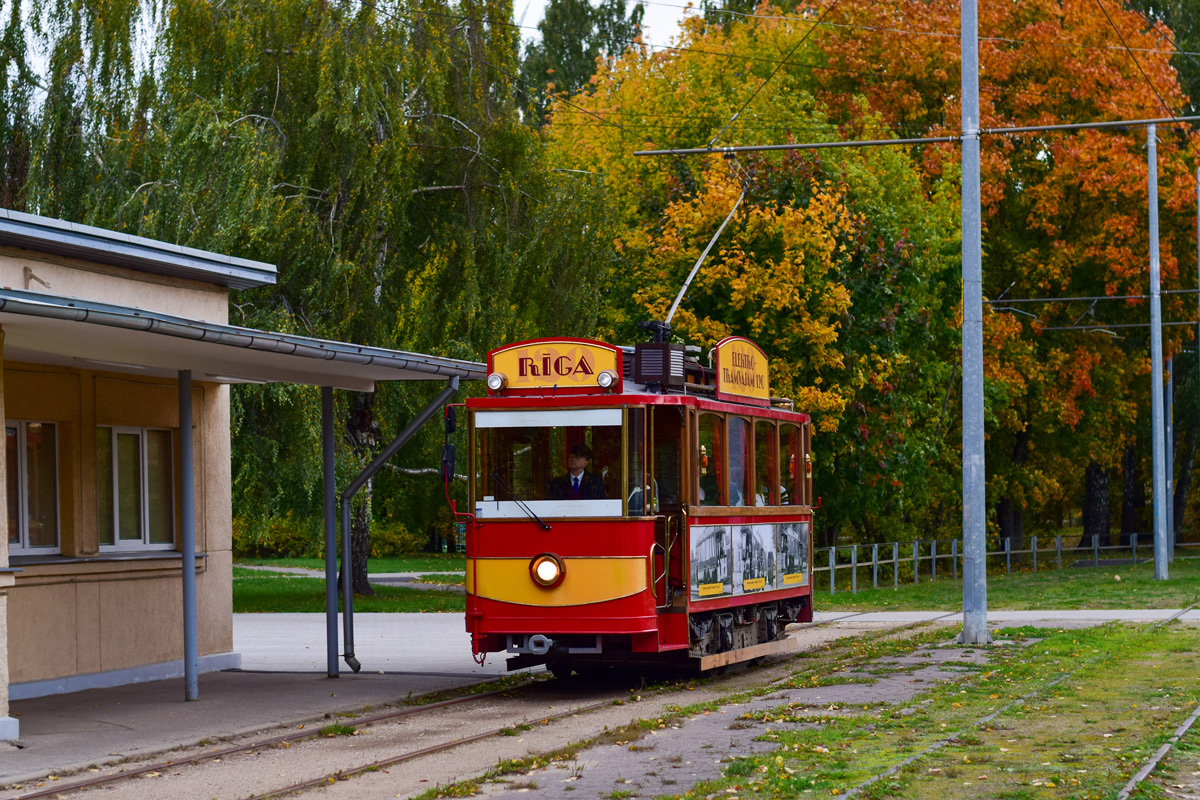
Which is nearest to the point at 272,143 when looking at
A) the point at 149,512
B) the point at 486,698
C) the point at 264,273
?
the point at 264,273

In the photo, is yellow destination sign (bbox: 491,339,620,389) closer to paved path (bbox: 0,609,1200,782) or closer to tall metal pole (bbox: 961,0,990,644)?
paved path (bbox: 0,609,1200,782)

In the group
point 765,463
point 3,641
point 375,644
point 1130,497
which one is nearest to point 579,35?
point 1130,497

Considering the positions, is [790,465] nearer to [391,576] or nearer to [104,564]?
[104,564]

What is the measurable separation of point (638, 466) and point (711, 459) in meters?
1.31

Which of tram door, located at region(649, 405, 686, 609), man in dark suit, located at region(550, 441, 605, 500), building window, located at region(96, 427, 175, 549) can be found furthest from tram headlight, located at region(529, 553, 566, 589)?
building window, located at region(96, 427, 175, 549)

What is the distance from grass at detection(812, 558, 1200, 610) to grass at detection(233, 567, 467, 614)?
7.13m

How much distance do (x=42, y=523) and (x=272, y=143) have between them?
1044 cm

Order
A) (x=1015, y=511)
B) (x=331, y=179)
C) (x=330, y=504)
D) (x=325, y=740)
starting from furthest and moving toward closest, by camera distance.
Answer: (x=1015, y=511) < (x=331, y=179) < (x=330, y=504) < (x=325, y=740)

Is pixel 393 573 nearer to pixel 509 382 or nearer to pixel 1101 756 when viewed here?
pixel 509 382

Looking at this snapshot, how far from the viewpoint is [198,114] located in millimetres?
23672

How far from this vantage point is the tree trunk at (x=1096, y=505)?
4922cm

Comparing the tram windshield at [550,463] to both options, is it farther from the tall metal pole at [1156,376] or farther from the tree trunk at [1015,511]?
the tree trunk at [1015,511]

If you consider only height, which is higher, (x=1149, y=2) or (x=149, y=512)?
(x=1149, y=2)

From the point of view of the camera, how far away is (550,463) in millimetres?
15000
